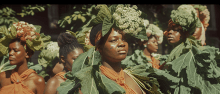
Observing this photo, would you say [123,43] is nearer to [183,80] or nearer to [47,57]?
[183,80]

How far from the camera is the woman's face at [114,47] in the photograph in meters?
2.25

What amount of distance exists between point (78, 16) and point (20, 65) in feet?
12.1

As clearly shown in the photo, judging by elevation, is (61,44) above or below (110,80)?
above

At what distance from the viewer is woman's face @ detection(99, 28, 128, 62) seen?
7.39 ft

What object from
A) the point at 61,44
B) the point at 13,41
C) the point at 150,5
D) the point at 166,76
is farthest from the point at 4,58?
the point at 150,5

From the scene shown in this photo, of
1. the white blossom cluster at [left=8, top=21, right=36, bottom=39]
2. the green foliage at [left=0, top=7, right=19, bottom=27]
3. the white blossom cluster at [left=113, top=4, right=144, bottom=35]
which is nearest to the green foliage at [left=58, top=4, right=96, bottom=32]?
the green foliage at [left=0, top=7, right=19, bottom=27]

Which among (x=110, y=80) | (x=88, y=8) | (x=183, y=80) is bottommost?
(x=183, y=80)

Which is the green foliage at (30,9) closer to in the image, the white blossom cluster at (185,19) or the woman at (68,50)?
the woman at (68,50)

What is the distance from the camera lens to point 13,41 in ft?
10.2

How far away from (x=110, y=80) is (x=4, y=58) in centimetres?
292

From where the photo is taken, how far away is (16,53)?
302 cm

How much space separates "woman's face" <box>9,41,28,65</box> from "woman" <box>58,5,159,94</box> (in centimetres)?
119

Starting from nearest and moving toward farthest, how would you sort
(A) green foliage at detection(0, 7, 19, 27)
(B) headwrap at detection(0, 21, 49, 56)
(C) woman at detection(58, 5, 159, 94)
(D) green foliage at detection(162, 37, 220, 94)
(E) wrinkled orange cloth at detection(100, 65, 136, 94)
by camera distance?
(C) woman at detection(58, 5, 159, 94) < (E) wrinkled orange cloth at detection(100, 65, 136, 94) < (D) green foliage at detection(162, 37, 220, 94) < (B) headwrap at detection(0, 21, 49, 56) < (A) green foliage at detection(0, 7, 19, 27)

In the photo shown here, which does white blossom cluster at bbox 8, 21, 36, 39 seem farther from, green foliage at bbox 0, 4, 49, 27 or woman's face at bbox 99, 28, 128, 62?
green foliage at bbox 0, 4, 49, 27
